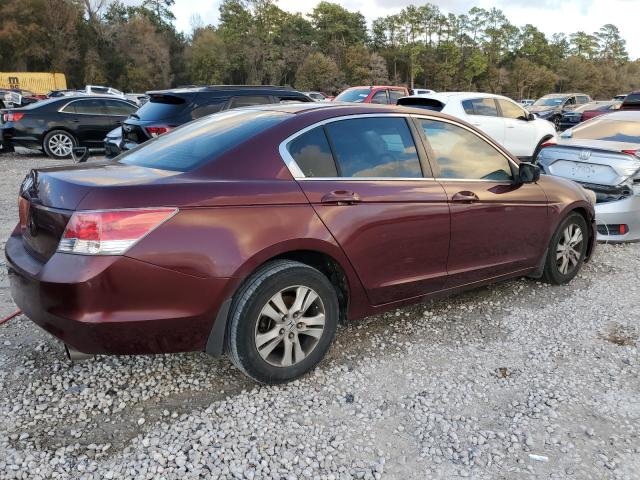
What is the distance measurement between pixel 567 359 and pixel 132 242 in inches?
109

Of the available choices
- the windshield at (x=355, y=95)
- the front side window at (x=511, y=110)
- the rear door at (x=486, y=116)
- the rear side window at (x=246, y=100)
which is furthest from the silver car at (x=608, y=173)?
the windshield at (x=355, y=95)

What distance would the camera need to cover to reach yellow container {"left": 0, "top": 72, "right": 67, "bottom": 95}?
1832 inches

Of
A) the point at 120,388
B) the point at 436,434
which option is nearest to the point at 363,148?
the point at 436,434

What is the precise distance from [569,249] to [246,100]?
529 centimetres

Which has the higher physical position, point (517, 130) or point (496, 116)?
point (496, 116)

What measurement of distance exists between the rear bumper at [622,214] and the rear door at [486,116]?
4.69 m

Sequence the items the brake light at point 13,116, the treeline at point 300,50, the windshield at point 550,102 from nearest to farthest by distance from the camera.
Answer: the brake light at point 13,116 → the windshield at point 550,102 → the treeline at point 300,50

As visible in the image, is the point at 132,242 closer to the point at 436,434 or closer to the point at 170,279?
the point at 170,279

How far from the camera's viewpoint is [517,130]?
1101 cm

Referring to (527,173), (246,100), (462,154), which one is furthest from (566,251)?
(246,100)

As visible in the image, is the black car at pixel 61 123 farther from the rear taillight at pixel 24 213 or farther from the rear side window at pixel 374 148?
the rear side window at pixel 374 148

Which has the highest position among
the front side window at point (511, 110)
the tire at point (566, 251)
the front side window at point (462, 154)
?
the front side window at point (511, 110)

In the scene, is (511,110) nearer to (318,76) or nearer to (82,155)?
(82,155)

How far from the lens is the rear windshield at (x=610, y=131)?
21.9 ft
